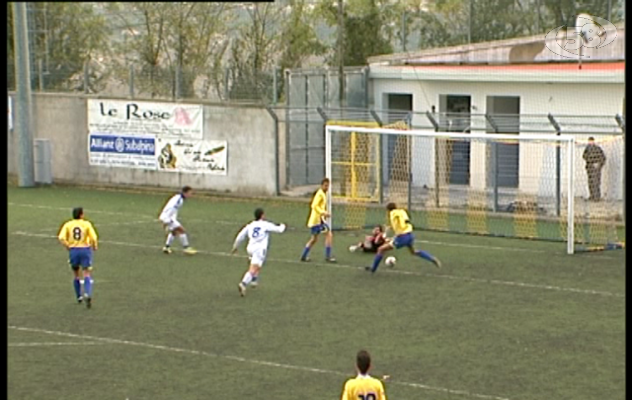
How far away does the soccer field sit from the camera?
1354cm

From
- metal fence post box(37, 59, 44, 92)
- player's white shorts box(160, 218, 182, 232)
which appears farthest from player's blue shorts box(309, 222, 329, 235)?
metal fence post box(37, 59, 44, 92)

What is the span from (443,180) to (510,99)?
12.9 ft

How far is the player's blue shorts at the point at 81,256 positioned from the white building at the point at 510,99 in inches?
501

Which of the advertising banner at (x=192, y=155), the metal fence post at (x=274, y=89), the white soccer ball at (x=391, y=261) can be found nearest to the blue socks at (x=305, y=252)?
the white soccer ball at (x=391, y=261)

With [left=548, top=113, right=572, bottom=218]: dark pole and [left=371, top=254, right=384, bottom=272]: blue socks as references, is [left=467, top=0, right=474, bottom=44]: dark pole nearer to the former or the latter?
[left=548, top=113, right=572, bottom=218]: dark pole

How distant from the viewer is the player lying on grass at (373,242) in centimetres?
2333

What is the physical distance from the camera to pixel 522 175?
29.2 metres

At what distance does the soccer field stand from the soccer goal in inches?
72.6

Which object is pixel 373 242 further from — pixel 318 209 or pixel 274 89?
pixel 274 89

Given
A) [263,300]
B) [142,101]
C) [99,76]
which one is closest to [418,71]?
[142,101]

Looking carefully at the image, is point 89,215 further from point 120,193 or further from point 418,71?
point 418,71

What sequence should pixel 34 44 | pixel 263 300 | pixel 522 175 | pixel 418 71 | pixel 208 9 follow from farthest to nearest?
pixel 34 44 < pixel 208 9 < pixel 418 71 < pixel 522 175 < pixel 263 300

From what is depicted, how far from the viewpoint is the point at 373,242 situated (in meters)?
23.5

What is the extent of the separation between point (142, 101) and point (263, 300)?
651 inches
